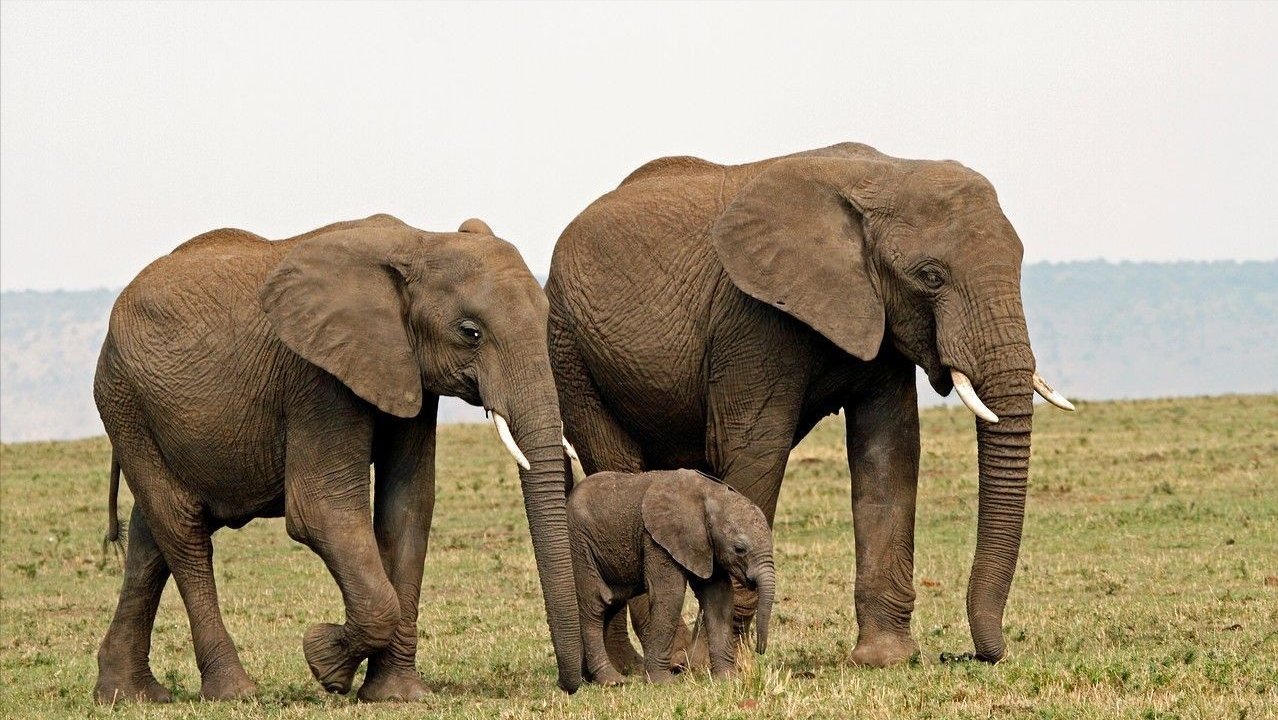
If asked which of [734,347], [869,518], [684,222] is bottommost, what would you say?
[869,518]

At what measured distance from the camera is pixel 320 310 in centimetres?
1246

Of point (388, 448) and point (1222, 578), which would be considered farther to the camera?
point (1222, 578)

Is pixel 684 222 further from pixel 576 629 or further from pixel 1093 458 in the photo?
pixel 1093 458

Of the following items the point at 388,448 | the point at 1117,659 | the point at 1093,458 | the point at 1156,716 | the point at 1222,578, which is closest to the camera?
the point at 1156,716

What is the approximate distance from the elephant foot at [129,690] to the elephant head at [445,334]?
332 centimetres

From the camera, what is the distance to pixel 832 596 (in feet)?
61.5

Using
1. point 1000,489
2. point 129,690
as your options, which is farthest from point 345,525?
point 1000,489

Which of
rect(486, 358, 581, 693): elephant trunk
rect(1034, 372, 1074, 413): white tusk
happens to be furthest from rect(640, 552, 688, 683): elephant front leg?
rect(1034, 372, 1074, 413): white tusk

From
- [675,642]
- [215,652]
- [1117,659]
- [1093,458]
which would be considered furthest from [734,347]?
[1093,458]

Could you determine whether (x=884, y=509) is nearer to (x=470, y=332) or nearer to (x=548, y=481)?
(x=548, y=481)

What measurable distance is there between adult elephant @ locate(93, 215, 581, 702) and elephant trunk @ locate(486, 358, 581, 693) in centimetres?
1

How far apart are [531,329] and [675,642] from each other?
109 inches

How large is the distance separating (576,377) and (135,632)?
12.3ft

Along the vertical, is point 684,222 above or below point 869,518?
above
